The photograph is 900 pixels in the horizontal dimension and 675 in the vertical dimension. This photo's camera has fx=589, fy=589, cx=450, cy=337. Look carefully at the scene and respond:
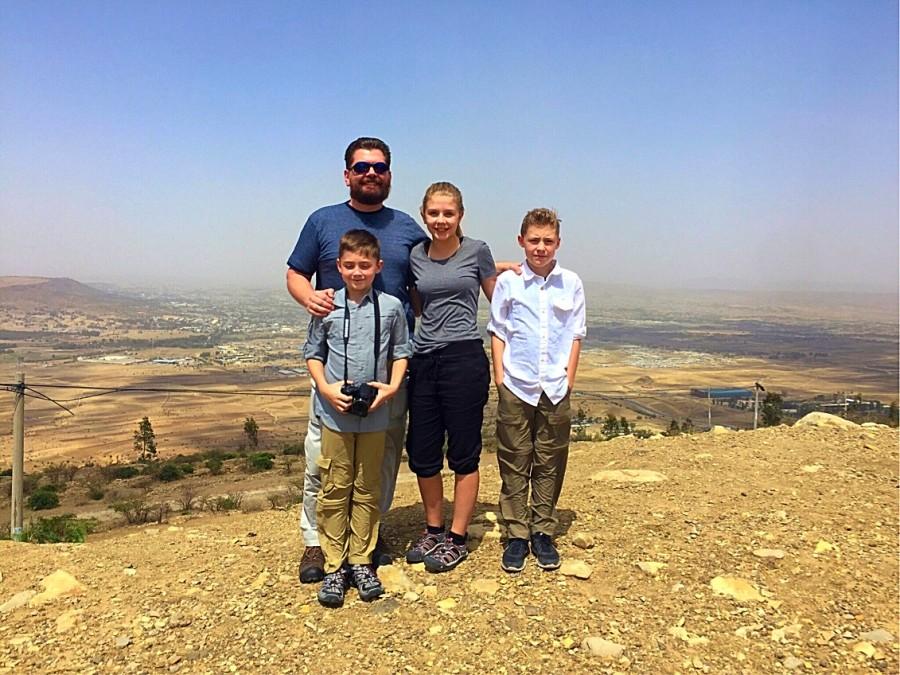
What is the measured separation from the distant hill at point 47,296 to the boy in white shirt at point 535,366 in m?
121

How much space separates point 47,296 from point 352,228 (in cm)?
13459

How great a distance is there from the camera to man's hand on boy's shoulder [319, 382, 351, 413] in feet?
10.5

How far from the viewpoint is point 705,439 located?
300 inches

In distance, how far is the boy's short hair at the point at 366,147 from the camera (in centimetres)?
345

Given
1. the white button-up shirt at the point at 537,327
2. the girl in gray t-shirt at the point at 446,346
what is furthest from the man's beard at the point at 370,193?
the white button-up shirt at the point at 537,327

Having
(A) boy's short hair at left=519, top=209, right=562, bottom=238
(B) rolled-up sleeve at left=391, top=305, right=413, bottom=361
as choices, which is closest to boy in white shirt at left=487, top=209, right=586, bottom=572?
(A) boy's short hair at left=519, top=209, right=562, bottom=238

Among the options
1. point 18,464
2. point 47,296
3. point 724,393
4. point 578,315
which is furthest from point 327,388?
point 47,296

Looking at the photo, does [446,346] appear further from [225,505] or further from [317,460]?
[225,505]

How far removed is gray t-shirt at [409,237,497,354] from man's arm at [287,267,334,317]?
0.53 meters

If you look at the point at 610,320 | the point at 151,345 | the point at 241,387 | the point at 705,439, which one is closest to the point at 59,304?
the point at 151,345

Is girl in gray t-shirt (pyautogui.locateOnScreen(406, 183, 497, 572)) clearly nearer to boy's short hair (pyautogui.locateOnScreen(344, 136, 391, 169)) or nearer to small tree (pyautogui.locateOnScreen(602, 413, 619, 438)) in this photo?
boy's short hair (pyautogui.locateOnScreen(344, 136, 391, 169))

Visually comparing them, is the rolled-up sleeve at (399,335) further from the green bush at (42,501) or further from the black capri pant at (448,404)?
the green bush at (42,501)

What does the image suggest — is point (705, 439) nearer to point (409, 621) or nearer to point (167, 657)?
point (409, 621)

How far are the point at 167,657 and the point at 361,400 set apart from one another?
157cm
